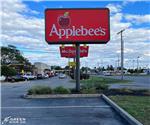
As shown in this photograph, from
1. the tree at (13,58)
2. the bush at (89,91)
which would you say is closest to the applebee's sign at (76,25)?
the bush at (89,91)

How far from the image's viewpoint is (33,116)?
13.0 m

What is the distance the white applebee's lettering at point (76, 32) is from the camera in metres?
25.4

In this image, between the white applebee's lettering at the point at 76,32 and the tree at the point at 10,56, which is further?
the tree at the point at 10,56

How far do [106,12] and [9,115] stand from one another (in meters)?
13.7

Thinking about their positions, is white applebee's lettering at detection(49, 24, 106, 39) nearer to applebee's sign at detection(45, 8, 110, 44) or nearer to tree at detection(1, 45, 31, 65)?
applebee's sign at detection(45, 8, 110, 44)

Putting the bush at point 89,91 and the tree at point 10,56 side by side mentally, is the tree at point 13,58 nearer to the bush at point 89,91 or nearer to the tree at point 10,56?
the tree at point 10,56

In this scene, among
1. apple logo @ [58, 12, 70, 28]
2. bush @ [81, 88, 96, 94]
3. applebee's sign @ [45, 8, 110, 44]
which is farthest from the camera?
applebee's sign @ [45, 8, 110, 44]

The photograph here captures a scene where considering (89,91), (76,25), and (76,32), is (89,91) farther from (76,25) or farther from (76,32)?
(76,25)

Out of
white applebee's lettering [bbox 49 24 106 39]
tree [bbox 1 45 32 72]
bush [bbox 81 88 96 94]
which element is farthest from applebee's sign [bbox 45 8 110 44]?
tree [bbox 1 45 32 72]

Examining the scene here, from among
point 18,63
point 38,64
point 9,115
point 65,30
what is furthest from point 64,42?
point 38,64

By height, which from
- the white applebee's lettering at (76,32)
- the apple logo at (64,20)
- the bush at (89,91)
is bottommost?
the bush at (89,91)

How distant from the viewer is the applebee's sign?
82.8 feet

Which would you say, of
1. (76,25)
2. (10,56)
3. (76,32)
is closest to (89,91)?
(76,32)

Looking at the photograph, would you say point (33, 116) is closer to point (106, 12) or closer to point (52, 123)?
point (52, 123)
